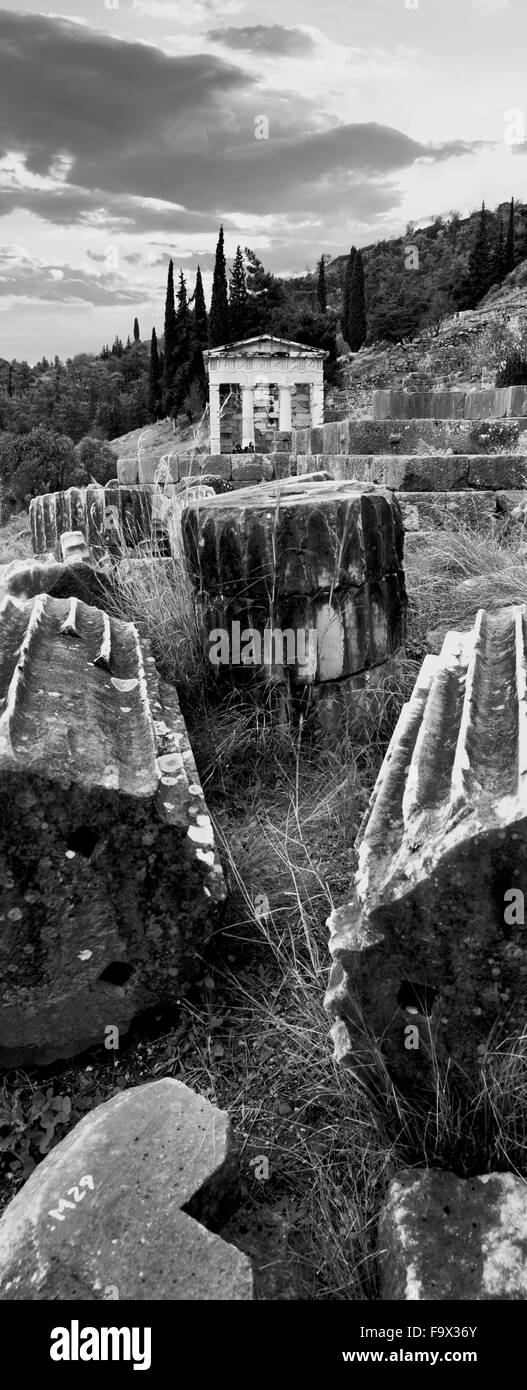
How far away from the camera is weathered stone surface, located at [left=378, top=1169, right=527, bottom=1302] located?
1311 mm

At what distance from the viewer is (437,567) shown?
495cm

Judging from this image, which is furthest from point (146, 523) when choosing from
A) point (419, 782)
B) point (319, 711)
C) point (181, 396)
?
point (181, 396)

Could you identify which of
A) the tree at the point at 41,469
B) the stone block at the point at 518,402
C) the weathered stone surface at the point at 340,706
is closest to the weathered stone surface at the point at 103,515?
the weathered stone surface at the point at 340,706

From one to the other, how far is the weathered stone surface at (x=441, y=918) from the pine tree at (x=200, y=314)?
3962 centimetres

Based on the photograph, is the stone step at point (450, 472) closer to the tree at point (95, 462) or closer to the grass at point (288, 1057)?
the grass at point (288, 1057)

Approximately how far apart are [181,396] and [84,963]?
128 feet

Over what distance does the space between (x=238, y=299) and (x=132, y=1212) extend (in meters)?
39.7

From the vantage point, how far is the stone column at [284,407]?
30828 mm

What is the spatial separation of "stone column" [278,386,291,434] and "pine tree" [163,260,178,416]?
29.9 ft

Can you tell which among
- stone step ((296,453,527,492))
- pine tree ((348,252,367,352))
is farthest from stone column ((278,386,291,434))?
stone step ((296,453,527,492))

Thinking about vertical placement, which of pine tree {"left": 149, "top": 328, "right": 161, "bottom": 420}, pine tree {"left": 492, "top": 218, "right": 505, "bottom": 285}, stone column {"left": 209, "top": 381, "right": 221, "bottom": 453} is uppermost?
pine tree {"left": 492, "top": 218, "right": 505, "bottom": 285}

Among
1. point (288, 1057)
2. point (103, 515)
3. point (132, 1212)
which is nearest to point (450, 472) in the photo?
point (103, 515)

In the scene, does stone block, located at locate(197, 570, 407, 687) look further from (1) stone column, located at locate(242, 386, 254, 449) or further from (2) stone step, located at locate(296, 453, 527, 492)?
(1) stone column, located at locate(242, 386, 254, 449)
